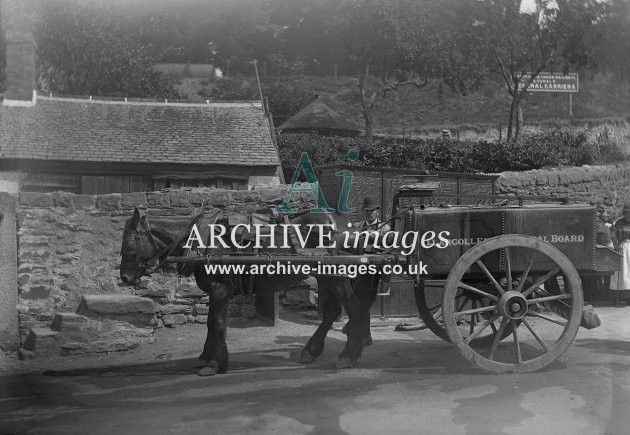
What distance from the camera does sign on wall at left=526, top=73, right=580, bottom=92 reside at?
22.3 metres

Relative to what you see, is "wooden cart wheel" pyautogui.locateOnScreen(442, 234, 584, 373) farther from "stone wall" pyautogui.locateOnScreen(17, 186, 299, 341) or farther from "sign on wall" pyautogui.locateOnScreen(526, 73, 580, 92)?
"sign on wall" pyautogui.locateOnScreen(526, 73, 580, 92)

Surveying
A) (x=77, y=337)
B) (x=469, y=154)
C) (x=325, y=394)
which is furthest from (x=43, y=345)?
(x=469, y=154)

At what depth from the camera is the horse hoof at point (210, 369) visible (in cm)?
677

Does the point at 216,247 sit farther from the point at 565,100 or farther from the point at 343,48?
the point at 565,100

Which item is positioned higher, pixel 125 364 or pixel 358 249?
pixel 358 249

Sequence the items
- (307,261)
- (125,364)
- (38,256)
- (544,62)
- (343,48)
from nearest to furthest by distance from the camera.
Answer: (307,261)
(125,364)
(38,256)
(343,48)
(544,62)

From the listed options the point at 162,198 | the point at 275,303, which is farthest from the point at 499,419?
the point at 162,198

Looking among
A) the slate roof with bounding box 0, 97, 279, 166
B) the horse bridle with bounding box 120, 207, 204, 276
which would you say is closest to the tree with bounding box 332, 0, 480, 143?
the slate roof with bounding box 0, 97, 279, 166

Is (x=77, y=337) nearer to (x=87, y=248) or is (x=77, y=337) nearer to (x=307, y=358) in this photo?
(x=87, y=248)

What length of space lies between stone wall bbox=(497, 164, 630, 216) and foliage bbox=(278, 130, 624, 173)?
2.83 meters

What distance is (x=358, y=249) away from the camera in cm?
705

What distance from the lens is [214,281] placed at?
6938 millimetres

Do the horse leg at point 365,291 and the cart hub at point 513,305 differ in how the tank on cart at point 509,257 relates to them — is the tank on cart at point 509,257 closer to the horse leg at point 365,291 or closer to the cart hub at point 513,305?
the cart hub at point 513,305

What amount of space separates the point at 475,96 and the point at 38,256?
23.2m
